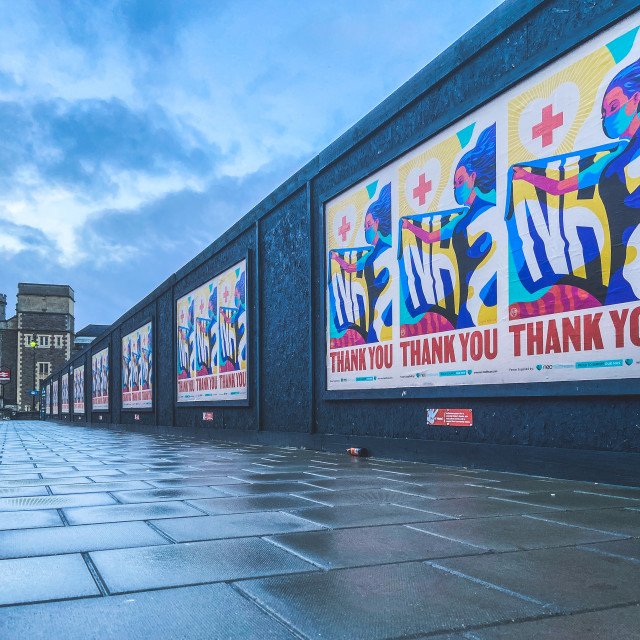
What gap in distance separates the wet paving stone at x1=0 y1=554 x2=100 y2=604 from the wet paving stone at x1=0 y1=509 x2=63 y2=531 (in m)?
0.68

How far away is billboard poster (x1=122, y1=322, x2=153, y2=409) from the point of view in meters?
17.4

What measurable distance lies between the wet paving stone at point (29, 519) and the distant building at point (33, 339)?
2726 inches

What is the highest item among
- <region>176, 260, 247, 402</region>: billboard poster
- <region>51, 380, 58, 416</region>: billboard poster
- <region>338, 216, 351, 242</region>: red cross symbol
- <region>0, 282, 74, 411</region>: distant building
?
<region>0, 282, 74, 411</region>: distant building

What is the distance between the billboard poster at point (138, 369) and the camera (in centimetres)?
1742

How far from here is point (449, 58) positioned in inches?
226

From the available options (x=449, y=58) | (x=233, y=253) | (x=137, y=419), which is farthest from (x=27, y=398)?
(x=449, y=58)

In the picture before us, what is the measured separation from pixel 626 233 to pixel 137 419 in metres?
17.0

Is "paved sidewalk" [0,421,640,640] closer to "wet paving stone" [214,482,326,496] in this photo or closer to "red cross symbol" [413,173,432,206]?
"wet paving stone" [214,482,326,496]

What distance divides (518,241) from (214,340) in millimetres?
8170

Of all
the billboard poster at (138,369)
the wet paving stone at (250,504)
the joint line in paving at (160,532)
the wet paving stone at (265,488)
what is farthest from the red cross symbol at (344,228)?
the billboard poster at (138,369)

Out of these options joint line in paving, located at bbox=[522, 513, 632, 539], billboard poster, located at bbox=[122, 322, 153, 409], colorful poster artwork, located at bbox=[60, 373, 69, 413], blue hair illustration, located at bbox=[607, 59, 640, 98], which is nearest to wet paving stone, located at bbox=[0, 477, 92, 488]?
joint line in paving, located at bbox=[522, 513, 632, 539]

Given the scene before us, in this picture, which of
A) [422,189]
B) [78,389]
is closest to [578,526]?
[422,189]

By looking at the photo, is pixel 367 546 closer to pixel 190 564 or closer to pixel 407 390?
pixel 190 564

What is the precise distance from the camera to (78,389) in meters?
32.6
